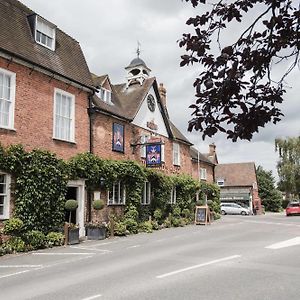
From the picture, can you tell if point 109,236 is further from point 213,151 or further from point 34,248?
point 213,151

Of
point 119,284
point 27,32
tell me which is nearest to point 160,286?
point 119,284

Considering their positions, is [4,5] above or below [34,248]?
above

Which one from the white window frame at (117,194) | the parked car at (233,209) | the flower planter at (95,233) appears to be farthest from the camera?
the parked car at (233,209)

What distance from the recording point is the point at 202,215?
94.0 feet

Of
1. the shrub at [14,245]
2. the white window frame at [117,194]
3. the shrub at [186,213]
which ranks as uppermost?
the white window frame at [117,194]

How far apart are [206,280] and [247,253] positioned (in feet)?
15.9

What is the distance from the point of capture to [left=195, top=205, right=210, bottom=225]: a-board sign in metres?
28.5

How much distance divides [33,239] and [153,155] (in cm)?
1024

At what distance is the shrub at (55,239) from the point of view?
16.0 metres

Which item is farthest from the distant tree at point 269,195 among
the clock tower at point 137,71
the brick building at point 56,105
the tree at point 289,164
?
the brick building at point 56,105

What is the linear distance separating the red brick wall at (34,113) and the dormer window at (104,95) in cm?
411

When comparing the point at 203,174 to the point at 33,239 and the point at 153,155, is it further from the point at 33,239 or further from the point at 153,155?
the point at 33,239

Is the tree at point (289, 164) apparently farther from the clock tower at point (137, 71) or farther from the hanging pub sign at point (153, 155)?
the hanging pub sign at point (153, 155)

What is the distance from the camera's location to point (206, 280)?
9227mm
